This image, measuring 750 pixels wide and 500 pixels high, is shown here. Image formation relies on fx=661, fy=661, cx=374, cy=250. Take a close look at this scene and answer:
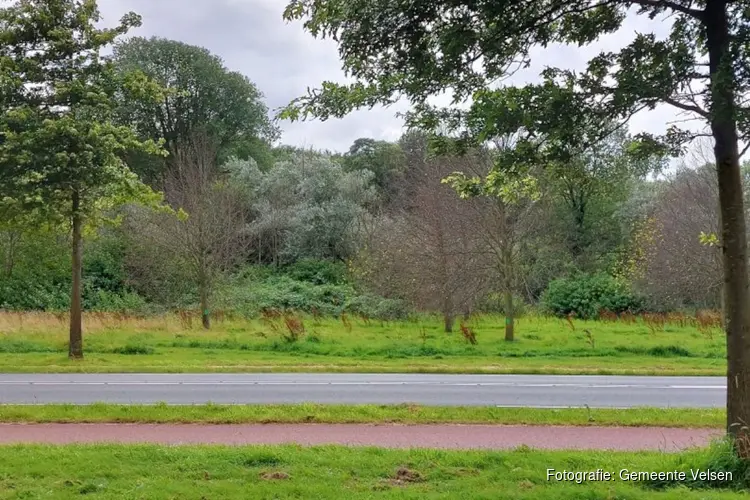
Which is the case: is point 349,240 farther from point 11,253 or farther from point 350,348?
point 350,348

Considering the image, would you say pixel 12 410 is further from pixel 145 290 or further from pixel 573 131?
pixel 145 290

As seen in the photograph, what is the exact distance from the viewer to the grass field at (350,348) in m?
15.9

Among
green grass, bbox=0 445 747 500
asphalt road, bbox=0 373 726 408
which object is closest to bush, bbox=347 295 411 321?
asphalt road, bbox=0 373 726 408

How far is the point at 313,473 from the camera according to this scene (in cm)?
613

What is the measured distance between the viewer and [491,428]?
888cm

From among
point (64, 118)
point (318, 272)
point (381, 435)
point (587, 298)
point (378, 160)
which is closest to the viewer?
point (381, 435)

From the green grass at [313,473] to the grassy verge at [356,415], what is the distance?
6.86 feet

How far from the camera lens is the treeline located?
2133 cm

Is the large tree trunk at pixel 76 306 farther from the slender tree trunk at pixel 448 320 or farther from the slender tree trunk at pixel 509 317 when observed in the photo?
the slender tree trunk at pixel 509 317

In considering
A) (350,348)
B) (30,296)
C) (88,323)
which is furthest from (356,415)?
(30,296)

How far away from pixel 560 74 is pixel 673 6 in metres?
1.11

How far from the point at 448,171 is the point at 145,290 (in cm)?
1801

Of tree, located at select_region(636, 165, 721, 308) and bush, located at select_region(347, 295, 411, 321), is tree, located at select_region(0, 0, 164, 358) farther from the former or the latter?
tree, located at select_region(636, 165, 721, 308)

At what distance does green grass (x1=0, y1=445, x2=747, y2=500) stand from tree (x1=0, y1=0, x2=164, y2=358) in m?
9.14
